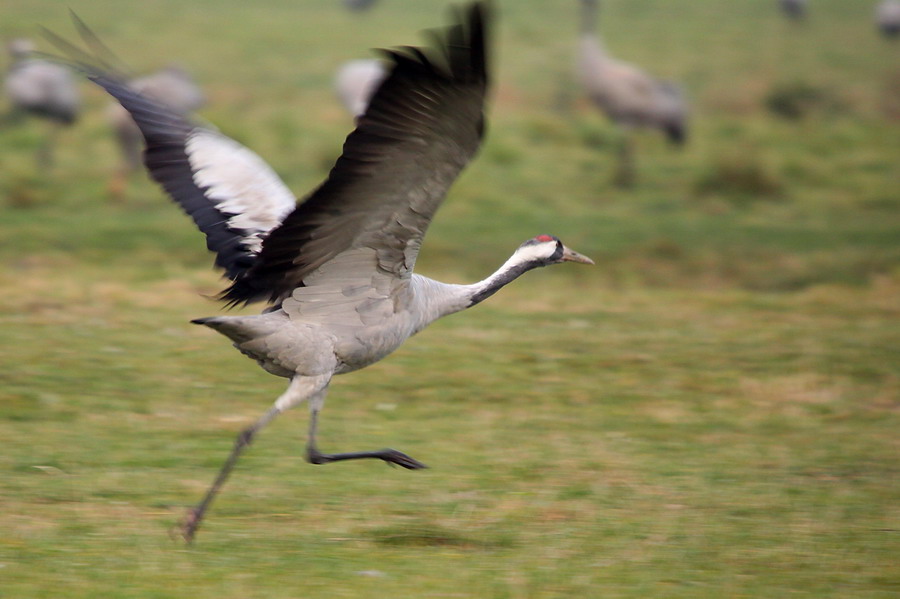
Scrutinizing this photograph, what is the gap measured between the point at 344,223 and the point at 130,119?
9755mm

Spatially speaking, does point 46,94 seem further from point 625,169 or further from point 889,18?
point 889,18

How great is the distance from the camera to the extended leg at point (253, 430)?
5.39 meters

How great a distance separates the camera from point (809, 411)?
8.54 m

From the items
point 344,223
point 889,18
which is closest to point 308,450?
point 344,223

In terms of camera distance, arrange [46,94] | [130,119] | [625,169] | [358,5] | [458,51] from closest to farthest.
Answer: [458,51] < [130,119] < [46,94] < [625,169] < [358,5]

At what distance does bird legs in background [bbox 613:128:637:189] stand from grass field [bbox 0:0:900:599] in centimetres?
33

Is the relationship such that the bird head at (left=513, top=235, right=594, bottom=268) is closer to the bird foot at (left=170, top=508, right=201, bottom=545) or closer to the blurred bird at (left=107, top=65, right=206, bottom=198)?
the bird foot at (left=170, top=508, right=201, bottom=545)

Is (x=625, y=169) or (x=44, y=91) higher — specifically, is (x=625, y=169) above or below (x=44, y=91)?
above

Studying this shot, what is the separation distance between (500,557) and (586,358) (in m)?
4.24

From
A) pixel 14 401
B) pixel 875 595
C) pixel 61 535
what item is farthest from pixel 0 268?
pixel 875 595

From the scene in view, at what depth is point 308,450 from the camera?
6121mm

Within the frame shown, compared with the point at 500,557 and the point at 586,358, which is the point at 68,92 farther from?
the point at 500,557

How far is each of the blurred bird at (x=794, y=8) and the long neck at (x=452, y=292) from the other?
24599 millimetres

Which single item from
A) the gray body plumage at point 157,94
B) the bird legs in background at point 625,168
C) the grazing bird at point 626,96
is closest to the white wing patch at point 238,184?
the gray body plumage at point 157,94
